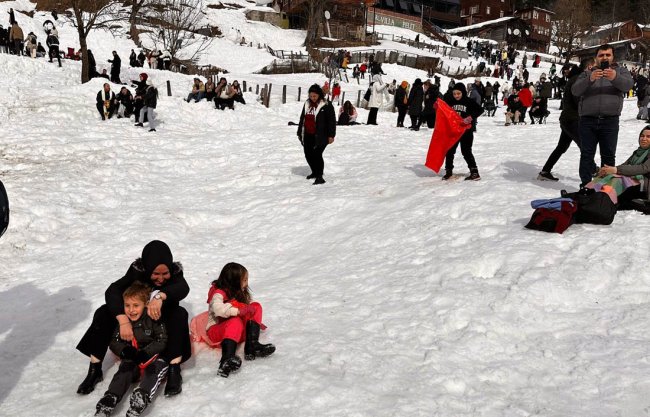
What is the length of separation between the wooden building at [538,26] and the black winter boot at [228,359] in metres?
84.1

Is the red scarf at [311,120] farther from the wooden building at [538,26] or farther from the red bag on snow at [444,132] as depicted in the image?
the wooden building at [538,26]

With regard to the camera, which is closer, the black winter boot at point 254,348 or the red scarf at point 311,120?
the black winter boot at point 254,348

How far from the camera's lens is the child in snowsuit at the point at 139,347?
11.9 feet

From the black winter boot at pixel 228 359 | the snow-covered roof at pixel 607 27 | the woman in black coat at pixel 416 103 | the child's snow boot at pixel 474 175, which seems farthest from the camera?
the snow-covered roof at pixel 607 27

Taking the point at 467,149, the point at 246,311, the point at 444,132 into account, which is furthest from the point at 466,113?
the point at 246,311

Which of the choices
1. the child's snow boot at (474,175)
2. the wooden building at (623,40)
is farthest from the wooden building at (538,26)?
the child's snow boot at (474,175)

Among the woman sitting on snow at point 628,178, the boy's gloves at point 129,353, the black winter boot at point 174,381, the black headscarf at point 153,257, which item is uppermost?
the woman sitting on snow at point 628,178

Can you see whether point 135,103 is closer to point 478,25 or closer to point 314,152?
point 314,152

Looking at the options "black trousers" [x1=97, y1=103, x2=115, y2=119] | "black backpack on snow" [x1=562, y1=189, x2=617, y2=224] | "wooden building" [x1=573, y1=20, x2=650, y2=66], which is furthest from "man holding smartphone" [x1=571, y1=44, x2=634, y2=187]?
"wooden building" [x1=573, y1=20, x2=650, y2=66]

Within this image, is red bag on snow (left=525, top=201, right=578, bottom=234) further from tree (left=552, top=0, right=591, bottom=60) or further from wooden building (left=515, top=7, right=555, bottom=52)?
wooden building (left=515, top=7, right=555, bottom=52)

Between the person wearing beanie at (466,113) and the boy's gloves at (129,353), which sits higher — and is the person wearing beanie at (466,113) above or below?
above

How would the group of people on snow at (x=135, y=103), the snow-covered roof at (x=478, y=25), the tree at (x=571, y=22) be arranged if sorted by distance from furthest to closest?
the snow-covered roof at (x=478, y=25)
the tree at (x=571, y=22)
the group of people on snow at (x=135, y=103)

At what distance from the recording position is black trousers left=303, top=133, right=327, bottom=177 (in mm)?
9836

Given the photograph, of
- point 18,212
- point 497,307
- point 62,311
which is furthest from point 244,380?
point 18,212
